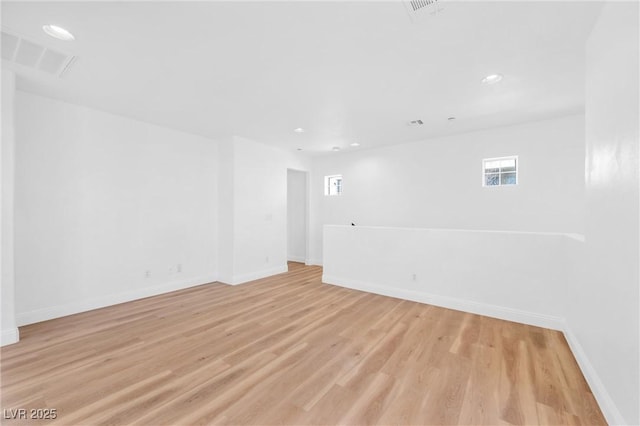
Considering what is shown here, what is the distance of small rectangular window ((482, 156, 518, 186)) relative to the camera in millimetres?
4254

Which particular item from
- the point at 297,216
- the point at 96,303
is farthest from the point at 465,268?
the point at 96,303

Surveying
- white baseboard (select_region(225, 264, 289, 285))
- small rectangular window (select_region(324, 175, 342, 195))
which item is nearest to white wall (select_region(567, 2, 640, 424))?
white baseboard (select_region(225, 264, 289, 285))

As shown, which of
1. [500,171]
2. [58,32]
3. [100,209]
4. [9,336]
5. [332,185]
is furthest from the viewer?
[332,185]

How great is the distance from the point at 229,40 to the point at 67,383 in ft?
9.72

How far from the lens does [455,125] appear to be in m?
4.18

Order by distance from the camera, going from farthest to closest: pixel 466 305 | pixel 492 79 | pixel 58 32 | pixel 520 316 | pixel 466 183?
1. pixel 466 183
2. pixel 466 305
3. pixel 520 316
4. pixel 492 79
5. pixel 58 32

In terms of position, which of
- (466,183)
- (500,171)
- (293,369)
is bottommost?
(293,369)

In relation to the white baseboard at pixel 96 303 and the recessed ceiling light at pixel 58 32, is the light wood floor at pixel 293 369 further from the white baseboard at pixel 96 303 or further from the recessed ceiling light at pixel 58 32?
the recessed ceiling light at pixel 58 32

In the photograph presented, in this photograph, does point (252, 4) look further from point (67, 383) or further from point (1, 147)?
point (67, 383)

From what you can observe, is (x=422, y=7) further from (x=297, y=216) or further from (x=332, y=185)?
(x=297, y=216)

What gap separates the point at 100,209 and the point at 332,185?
454cm

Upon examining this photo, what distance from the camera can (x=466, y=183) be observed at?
4.61m

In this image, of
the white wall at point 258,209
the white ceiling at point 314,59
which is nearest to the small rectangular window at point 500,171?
the white ceiling at point 314,59

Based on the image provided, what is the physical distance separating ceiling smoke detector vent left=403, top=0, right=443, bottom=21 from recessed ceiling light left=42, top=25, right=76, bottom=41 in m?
2.57
